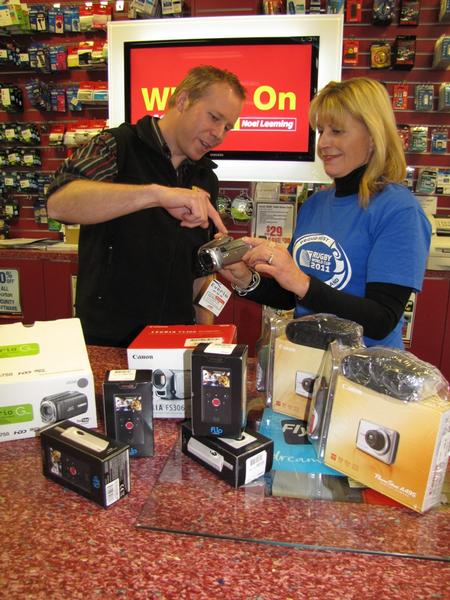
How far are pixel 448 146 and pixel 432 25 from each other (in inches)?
31.1

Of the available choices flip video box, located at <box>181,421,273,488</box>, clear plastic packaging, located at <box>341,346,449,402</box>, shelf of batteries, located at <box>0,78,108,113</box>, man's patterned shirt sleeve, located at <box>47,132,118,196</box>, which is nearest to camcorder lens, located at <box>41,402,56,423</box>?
flip video box, located at <box>181,421,273,488</box>

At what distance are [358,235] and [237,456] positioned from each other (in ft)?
2.42

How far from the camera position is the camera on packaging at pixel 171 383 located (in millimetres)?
1061

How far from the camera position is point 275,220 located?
A: 3266mm

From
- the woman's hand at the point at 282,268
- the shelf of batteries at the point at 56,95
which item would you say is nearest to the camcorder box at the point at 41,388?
the woman's hand at the point at 282,268

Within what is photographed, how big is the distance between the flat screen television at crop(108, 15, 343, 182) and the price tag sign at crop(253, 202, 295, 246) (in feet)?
0.60

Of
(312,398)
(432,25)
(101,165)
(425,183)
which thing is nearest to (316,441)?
(312,398)

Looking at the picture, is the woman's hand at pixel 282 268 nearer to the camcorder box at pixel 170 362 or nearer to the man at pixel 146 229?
the camcorder box at pixel 170 362

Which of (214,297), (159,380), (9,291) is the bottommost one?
(9,291)

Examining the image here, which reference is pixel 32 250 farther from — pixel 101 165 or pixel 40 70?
pixel 101 165

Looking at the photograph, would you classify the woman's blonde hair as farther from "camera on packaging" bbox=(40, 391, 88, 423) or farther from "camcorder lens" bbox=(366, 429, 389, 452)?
"camera on packaging" bbox=(40, 391, 88, 423)

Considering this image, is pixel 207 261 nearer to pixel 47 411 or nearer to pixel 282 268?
pixel 282 268

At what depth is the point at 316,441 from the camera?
0.95 meters

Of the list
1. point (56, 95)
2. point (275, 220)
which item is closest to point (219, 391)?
point (275, 220)
